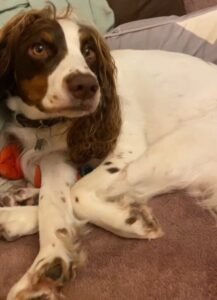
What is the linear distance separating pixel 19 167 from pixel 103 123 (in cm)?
39

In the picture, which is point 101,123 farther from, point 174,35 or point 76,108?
point 174,35

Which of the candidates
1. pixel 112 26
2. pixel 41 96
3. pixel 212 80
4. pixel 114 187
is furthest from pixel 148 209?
pixel 112 26

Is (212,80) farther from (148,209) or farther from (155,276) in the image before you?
(155,276)

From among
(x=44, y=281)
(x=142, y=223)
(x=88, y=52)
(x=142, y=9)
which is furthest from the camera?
(x=142, y=9)

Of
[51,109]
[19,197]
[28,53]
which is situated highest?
[28,53]

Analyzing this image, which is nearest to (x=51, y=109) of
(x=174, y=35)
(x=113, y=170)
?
(x=113, y=170)

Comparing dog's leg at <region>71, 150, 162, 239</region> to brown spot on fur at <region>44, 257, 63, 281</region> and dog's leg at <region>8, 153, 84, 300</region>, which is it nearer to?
dog's leg at <region>8, 153, 84, 300</region>

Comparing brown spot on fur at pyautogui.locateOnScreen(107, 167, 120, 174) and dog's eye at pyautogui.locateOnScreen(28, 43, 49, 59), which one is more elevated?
dog's eye at pyautogui.locateOnScreen(28, 43, 49, 59)

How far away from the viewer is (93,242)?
5.74 ft

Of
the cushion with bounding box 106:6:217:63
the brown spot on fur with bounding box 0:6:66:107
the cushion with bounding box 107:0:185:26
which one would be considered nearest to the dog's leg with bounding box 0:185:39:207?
the brown spot on fur with bounding box 0:6:66:107

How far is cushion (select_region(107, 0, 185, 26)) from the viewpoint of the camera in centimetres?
293

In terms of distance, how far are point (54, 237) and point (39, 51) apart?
23.3 inches

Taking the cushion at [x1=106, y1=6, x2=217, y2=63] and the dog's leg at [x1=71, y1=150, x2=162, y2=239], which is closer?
the dog's leg at [x1=71, y1=150, x2=162, y2=239]

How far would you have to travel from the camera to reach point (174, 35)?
2732 millimetres
